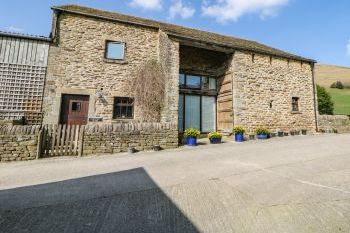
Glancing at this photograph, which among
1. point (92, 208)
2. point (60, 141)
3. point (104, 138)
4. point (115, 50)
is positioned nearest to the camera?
point (92, 208)

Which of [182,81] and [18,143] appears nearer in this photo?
[18,143]

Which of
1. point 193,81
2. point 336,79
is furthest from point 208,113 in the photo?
point 336,79

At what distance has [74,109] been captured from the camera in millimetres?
10969

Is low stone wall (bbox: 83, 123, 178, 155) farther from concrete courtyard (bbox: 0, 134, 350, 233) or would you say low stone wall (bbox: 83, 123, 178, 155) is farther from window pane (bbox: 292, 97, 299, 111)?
window pane (bbox: 292, 97, 299, 111)

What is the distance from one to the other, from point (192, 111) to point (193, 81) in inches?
80.4

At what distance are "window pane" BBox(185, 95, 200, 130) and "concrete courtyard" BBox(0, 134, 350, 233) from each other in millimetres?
7086

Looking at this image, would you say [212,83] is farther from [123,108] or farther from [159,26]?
[123,108]

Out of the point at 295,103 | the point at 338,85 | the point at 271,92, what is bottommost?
the point at 295,103

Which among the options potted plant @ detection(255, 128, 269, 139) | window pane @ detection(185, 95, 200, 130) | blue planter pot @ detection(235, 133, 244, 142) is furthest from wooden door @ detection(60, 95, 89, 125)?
potted plant @ detection(255, 128, 269, 139)

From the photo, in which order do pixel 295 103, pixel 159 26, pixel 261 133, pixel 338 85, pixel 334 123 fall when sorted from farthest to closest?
pixel 338 85 < pixel 334 123 < pixel 295 103 < pixel 159 26 < pixel 261 133

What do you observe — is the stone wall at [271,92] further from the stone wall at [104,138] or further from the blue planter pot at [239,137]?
the stone wall at [104,138]

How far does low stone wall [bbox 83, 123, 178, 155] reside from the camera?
838 cm

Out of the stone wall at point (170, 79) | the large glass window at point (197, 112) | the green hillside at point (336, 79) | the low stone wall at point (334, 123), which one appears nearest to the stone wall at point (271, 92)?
the low stone wall at point (334, 123)

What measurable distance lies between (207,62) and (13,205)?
517 inches
